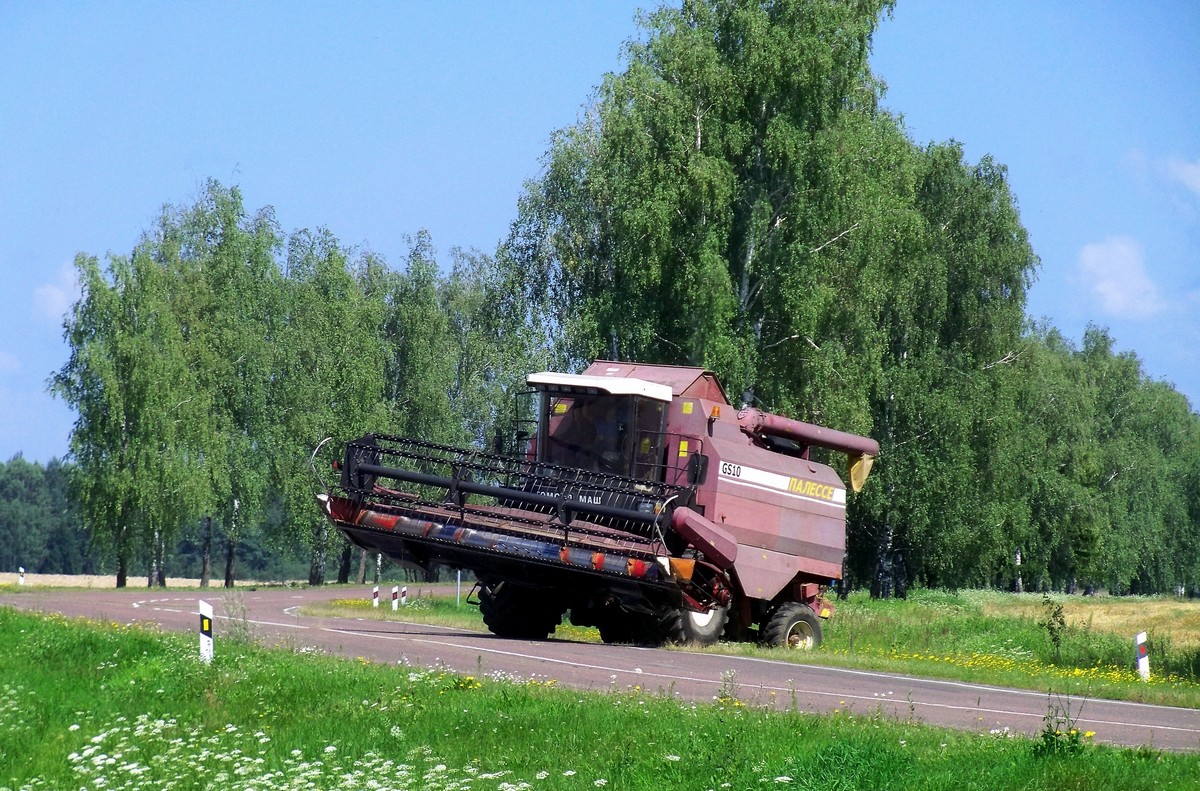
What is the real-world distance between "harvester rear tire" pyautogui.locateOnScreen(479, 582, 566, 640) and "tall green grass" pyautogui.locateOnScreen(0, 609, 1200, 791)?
6952 millimetres

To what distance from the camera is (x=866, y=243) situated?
37.0 meters

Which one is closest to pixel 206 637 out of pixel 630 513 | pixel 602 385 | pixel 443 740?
pixel 443 740

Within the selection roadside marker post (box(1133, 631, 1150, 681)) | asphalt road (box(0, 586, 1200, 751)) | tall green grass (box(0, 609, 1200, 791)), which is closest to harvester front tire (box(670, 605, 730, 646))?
asphalt road (box(0, 586, 1200, 751))

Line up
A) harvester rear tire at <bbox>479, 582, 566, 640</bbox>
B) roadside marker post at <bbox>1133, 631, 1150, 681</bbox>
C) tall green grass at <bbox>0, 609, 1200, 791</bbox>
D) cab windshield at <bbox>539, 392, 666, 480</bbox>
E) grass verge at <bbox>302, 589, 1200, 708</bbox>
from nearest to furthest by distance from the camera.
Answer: tall green grass at <bbox>0, 609, 1200, 791</bbox> < grass verge at <bbox>302, 589, 1200, 708</bbox> < roadside marker post at <bbox>1133, 631, 1150, 681</bbox> < cab windshield at <bbox>539, 392, 666, 480</bbox> < harvester rear tire at <bbox>479, 582, 566, 640</bbox>

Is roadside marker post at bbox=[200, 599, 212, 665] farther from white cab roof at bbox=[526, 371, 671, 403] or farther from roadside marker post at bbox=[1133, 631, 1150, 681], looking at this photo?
roadside marker post at bbox=[1133, 631, 1150, 681]

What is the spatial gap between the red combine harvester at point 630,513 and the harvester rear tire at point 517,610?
0.02 meters

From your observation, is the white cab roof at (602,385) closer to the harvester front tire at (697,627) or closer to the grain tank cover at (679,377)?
the grain tank cover at (679,377)

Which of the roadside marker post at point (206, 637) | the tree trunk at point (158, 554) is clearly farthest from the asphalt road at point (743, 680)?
the tree trunk at point (158, 554)

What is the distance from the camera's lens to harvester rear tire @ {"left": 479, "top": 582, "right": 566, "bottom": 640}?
22141 mm

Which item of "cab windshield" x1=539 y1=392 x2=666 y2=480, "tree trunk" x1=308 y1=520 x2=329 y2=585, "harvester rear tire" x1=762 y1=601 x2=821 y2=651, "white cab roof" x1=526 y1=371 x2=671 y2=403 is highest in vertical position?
"white cab roof" x1=526 y1=371 x2=671 y2=403

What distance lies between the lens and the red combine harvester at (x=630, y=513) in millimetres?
19422

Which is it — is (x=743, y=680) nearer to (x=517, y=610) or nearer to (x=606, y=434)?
(x=517, y=610)

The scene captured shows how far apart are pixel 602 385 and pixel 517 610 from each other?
12.4 feet

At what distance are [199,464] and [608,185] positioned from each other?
840 inches
